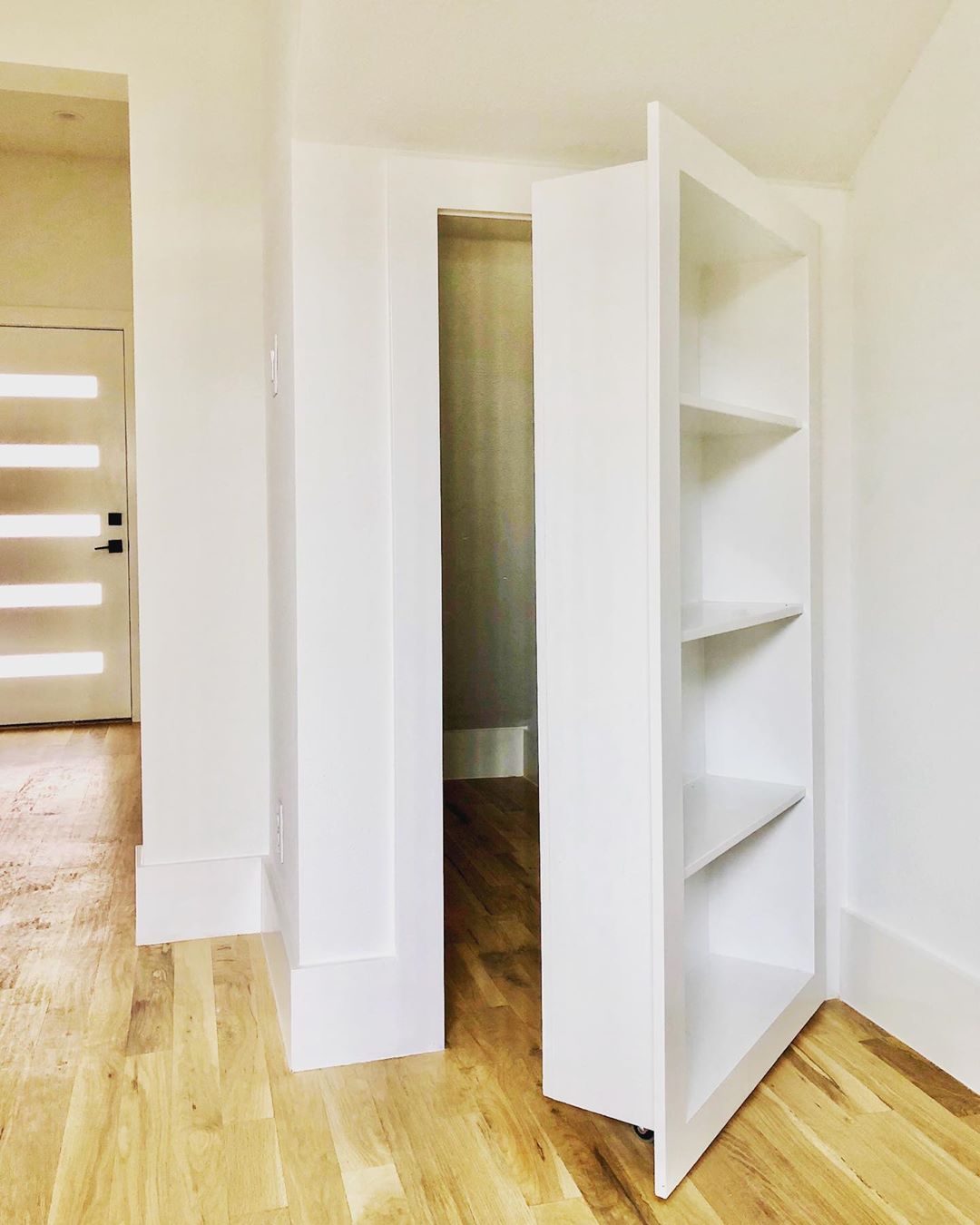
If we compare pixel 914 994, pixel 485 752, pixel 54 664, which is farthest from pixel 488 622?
pixel 54 664

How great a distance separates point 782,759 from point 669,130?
4.00 ft

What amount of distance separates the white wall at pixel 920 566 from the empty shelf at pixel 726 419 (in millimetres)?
226

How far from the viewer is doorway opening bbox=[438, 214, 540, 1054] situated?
7.30 feet

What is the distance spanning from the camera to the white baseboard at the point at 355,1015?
6.49 feet

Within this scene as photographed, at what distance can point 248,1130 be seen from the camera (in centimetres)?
175

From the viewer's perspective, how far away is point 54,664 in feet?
19.4

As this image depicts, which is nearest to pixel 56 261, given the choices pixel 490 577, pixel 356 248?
pixel 490 577

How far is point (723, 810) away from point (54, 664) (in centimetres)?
484

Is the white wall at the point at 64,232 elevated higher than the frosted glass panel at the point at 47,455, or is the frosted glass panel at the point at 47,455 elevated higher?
the white wall at the point at 64,232

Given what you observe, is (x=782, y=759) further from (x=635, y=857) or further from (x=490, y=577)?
(x=490, y=577)

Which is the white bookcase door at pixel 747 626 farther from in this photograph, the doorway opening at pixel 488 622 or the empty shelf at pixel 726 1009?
the doorway opening at pixel 488 622

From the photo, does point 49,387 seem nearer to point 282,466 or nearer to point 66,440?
point 66,440

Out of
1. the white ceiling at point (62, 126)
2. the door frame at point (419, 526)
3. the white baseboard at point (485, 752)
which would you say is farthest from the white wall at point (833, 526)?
the white ceiling at point (62, 126)

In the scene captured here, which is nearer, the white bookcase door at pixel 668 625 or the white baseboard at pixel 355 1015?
the white bookcase door at pixel 668 625
